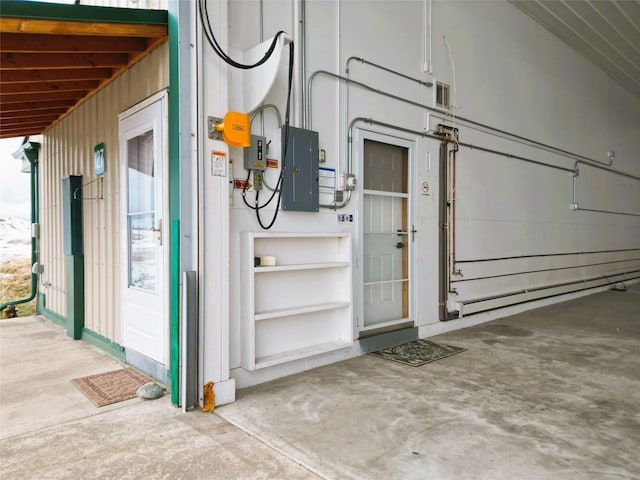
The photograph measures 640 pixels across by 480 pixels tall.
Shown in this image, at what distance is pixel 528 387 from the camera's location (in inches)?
135

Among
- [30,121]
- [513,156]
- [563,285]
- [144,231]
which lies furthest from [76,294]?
[563,285]

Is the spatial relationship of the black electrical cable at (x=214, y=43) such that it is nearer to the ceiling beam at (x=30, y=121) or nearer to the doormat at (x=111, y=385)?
the doormat at (x=111, y=385)

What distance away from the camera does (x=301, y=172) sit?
3730 mm

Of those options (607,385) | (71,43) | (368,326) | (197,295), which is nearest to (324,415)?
(197,295)

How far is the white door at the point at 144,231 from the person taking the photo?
11.3 ft

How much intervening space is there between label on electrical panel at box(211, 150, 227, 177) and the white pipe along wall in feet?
0.16

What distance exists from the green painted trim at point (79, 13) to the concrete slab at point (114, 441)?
2.54m

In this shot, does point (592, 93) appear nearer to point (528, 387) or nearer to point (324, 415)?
point (528, 387)

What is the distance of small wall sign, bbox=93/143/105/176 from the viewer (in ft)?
14.3

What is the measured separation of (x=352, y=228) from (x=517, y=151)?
385cm

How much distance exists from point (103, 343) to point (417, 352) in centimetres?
322

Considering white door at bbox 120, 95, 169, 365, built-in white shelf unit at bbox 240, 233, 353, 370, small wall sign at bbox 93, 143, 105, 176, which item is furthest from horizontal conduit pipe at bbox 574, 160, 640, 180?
small wall sign at bbox 93, 143, 105, 176

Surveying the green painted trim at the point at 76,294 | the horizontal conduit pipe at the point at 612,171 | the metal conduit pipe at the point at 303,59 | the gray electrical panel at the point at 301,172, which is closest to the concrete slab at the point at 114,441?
the green painted trim at the point at 76,294

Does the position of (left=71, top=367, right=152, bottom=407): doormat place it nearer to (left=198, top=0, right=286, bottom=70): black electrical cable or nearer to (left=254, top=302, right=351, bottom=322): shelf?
(left=254, top=302, right=351, bottom=322): shelf
